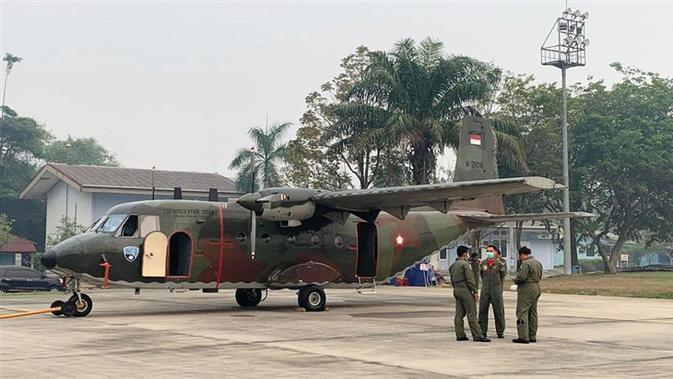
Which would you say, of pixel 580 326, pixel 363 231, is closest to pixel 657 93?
pixel 363 231

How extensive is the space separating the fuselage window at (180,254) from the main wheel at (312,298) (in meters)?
3.21

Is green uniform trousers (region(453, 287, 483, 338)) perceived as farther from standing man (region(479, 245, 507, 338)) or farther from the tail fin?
the tail fin

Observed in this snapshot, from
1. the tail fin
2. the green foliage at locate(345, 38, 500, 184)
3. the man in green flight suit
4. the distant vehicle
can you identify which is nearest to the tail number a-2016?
the tail fin

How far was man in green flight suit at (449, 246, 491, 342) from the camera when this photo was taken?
1443cm

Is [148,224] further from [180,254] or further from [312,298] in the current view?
[312,298]

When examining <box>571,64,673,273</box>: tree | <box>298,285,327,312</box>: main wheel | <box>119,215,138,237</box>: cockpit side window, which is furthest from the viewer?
<box>571,64,673,273</box>: tree

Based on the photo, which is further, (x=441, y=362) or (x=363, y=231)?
(x=363, y=231)

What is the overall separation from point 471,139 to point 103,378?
17.0 m

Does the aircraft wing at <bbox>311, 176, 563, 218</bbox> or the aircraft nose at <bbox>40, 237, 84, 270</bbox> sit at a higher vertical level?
the aircraft wing at <bbox>311, 176, 563, 218</bbox>

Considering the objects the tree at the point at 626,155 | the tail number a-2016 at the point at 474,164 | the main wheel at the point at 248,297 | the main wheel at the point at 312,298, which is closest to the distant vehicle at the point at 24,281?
the main wheel at the point at 248,297

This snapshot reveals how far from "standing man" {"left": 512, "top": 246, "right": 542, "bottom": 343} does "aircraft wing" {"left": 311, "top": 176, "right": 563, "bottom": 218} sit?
3.68 meters

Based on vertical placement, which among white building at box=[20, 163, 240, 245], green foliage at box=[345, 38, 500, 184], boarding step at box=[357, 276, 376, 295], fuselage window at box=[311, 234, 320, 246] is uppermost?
green foliage at box=[345, 38, 500, 184]

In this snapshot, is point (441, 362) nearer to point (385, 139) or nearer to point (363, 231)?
point (363, 231)

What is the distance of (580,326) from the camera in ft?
56.2
